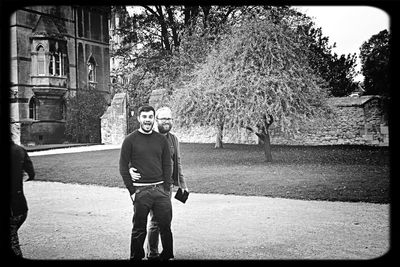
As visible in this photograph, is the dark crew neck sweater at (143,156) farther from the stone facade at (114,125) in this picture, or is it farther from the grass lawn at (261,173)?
the grass lawn at (261,173)

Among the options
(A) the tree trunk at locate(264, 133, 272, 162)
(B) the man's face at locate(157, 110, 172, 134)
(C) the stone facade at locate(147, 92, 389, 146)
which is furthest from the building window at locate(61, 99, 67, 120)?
(C) the stone facade at locate(147, 92, 389, 146)

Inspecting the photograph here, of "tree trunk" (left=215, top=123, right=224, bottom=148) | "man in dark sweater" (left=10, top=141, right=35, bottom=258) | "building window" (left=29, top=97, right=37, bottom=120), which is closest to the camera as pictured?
"man in dark sweater" (left=10, top=141, right=35, bottom=258)

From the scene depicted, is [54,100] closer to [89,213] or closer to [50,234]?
[89,213]

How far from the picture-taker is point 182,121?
11.1 meters

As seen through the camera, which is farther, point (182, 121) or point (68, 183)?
point (182, 121)

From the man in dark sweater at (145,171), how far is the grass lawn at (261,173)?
10.7 feet

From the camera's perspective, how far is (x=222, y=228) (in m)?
4.78

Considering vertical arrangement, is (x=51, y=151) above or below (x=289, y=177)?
above

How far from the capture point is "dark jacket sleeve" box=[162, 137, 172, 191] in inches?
145

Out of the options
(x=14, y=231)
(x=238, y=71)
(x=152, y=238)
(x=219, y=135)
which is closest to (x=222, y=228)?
(x=152, y=238)

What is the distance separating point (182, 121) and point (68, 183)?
12.0ft

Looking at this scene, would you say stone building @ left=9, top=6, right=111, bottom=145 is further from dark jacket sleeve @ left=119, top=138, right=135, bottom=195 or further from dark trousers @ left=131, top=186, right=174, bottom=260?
dark trousers @ left=131, top=186, right=174, bottom=260

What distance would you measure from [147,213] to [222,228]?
1.36m

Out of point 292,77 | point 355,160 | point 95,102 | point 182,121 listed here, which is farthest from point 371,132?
point 95,102
